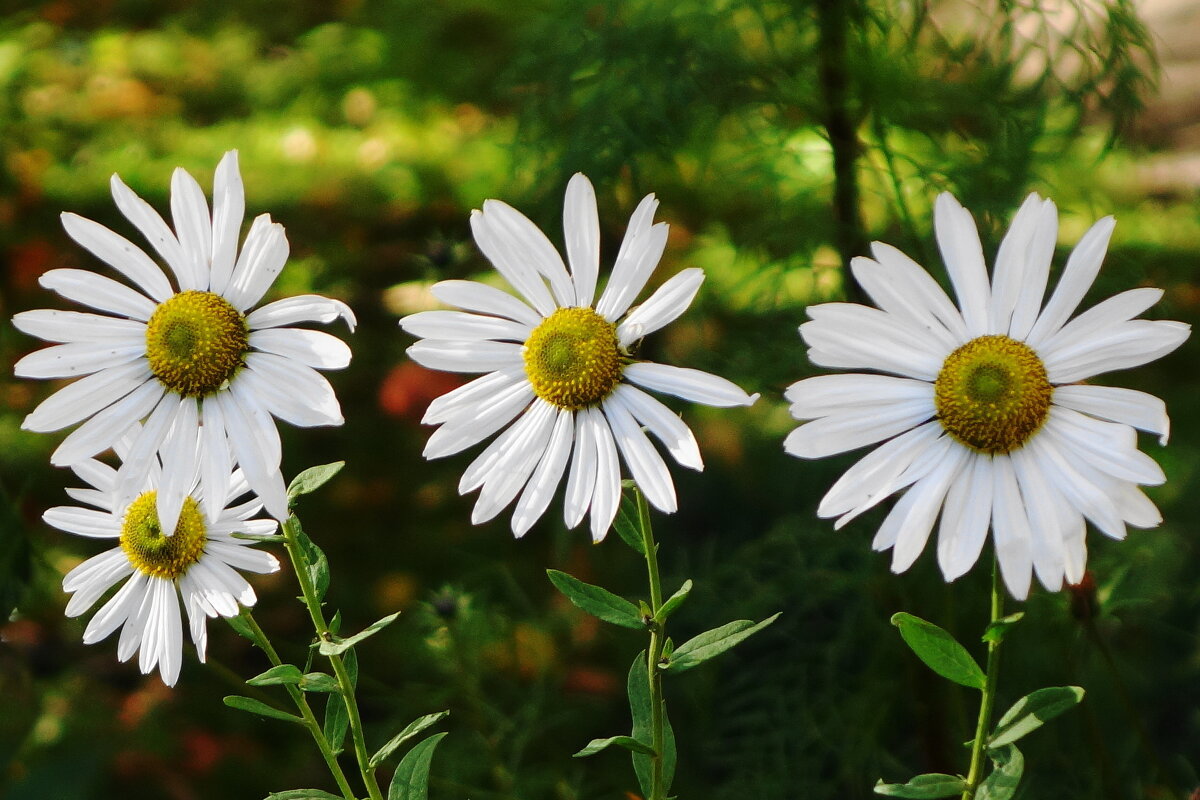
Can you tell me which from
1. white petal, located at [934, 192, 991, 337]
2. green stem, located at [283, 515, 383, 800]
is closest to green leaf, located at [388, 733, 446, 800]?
green stem, located at [283, 515, 383, 800]

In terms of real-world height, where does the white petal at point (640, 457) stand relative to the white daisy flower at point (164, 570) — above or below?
above

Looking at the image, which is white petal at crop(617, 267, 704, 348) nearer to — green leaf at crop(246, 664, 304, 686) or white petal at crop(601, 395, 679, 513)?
white petal at crop(601, 395, 679, 513)

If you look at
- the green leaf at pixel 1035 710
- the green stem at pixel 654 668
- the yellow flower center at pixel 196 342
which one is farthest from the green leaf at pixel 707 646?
the yellow flower center at pixel 196 342

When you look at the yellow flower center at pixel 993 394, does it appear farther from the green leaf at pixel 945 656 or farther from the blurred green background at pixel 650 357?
the blurred green background at pixel 650 357

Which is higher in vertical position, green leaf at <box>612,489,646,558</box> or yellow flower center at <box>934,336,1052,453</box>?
yellow flower center at <box>934,336,1052,453</box>

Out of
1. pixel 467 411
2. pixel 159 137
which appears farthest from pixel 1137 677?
pixel 159 137

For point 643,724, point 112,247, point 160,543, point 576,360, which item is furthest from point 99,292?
point 643,724

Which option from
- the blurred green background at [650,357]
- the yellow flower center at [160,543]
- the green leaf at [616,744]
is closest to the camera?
the green leaf at [616,744]
